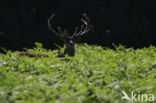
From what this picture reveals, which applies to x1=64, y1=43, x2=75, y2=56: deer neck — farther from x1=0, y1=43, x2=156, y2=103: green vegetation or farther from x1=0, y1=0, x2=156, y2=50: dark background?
x1=0, y1=0, x2=156, y2=50: dark background

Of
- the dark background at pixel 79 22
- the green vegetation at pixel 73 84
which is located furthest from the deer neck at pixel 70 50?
the dark background at pixel 79 22

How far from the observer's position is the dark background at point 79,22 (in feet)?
51.3

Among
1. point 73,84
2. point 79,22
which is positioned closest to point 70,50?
point 73,84

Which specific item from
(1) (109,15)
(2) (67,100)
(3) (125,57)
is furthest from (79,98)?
(1) (109,15)

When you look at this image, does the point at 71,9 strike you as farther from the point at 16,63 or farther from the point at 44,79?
the point at 44,79

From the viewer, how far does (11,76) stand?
369 centimetres

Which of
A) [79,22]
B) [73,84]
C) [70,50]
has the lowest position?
[73,84]

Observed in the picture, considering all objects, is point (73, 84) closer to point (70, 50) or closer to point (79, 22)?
point (70, 50)

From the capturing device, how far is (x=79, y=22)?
16.1 m

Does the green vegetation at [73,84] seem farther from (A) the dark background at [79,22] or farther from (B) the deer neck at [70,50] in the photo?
(A) the dark background at [79,22]

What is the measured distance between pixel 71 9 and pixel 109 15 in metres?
1.77

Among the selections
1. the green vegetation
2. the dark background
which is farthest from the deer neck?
the dark background

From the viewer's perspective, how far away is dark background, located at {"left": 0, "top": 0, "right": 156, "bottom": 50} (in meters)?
15.6

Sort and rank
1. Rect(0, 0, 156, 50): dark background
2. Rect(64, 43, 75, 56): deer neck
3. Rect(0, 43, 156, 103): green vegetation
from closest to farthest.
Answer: Rect(0, 43, 156, 103): green vegetation, Rect(64, 43, 75, 56): deer neck, Rect(0, 0, 156, 50): dark background
